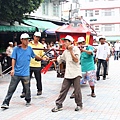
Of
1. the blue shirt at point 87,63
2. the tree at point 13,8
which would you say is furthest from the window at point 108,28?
the blue shirt at point 87,63

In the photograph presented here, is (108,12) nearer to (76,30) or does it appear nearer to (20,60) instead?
(76,30)

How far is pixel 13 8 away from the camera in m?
12.6

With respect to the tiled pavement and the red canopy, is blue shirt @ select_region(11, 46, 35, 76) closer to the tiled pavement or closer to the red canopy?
the tiled pavement

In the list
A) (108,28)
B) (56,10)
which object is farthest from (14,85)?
(108,28)

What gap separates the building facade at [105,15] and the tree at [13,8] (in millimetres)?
32916

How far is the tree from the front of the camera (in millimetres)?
12281

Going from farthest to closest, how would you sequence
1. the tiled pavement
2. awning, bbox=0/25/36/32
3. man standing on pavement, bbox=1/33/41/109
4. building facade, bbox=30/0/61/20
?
building facade, bbox=30/0/61/20
awning, bbox=0/25/36/32
man standing on pavement, bbox=1/33/41/109
the tiled pavement

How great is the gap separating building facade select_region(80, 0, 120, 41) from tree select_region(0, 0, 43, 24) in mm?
32916

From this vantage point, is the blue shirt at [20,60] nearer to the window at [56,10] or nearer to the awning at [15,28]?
the awning at [15,28]

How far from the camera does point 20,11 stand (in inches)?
510

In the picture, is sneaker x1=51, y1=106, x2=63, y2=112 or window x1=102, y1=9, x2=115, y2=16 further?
window x1=102, y1=9, x2=115, y2=16

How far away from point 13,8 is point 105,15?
117 feet

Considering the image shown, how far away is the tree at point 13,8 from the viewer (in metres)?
12.3

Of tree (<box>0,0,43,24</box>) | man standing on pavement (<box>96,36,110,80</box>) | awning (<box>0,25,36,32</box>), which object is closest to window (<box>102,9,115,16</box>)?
awning (<box>0,25,36,32</box>)
